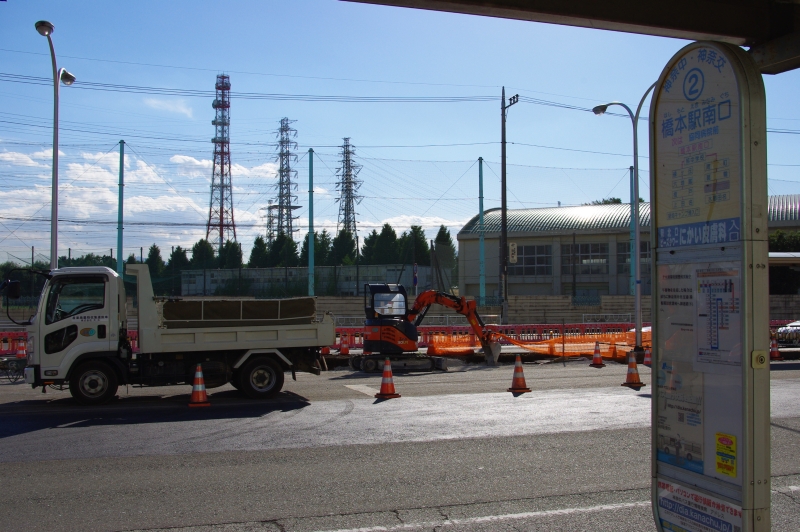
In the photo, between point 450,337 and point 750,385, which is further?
point 450,337

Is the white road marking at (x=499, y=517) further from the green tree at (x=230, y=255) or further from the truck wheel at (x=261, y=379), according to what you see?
the green tree at (x=230, y=255)

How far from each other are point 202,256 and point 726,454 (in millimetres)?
55628

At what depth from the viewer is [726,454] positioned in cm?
319

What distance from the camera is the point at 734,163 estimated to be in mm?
3113

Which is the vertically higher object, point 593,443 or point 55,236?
point 55,236

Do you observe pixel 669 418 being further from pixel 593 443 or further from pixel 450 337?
pixel 450 337

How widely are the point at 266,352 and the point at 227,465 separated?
5.39 m

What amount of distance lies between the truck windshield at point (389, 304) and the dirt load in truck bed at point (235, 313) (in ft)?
19.1

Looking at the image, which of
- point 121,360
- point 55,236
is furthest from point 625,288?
point 121,360

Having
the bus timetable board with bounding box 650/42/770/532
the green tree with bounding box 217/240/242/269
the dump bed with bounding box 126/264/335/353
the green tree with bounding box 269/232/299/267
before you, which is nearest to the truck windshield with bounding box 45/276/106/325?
the dump bed with bounding box 126/264/335/353

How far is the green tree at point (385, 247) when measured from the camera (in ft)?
236

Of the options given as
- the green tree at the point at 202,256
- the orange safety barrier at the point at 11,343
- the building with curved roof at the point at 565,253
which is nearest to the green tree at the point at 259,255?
the green tree at the point at 202,256

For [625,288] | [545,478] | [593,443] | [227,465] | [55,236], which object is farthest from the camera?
[625,288]

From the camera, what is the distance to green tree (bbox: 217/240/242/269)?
2192 inches
